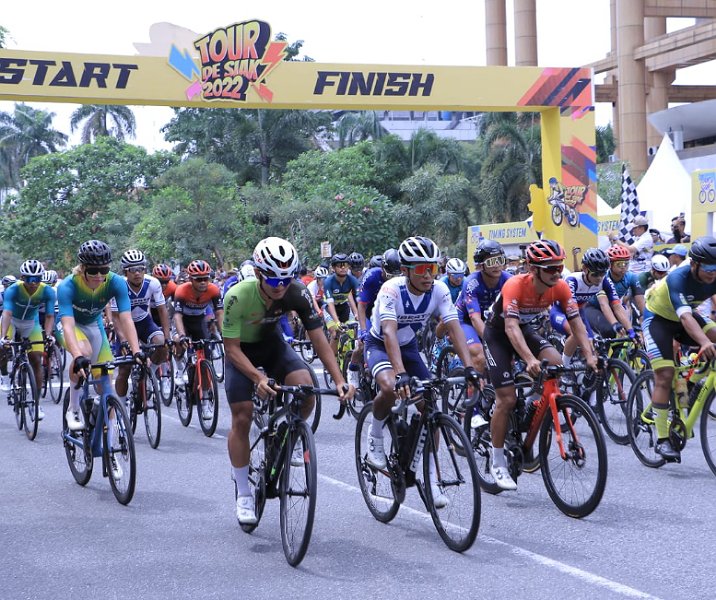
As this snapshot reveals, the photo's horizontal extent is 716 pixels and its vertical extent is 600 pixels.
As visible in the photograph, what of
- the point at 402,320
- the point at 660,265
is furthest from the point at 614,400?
the point at 660,265

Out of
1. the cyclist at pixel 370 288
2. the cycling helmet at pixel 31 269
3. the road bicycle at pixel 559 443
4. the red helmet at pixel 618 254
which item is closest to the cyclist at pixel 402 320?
the road bicycle at pixel 559 443

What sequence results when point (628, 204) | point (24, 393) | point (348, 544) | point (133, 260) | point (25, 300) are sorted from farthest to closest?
point (628, 204) → point (25, 300) → point (24, 393) → point (133, 260) → point (348, 544)

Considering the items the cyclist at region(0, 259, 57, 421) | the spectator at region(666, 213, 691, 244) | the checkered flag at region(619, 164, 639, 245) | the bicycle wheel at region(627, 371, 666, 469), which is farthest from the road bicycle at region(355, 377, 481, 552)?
the checkered flag at region(619, 164, 639, 245)

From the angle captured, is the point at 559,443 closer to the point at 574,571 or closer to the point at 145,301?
the point at 574,571

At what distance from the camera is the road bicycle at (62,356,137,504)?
8.00m

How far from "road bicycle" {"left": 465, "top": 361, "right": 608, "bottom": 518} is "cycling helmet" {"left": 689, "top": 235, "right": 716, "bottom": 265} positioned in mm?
1752

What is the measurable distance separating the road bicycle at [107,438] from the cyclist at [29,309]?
4.37 meters

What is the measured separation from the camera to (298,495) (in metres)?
6.25

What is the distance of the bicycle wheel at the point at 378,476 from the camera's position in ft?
23.2

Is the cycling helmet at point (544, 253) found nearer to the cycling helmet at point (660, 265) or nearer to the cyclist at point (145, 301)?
the cyclist at point (145, 301)

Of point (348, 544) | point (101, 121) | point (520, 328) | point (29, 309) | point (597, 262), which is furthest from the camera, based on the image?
point (101, 121)

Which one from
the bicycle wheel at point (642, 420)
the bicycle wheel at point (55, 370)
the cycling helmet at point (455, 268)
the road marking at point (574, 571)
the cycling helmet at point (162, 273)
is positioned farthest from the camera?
the bicycle wheel at point (55, 370)

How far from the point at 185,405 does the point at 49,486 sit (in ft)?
11.5

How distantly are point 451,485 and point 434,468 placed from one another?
0.19 metres
